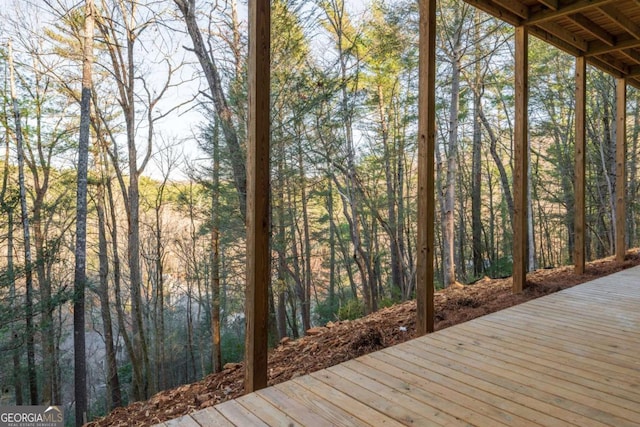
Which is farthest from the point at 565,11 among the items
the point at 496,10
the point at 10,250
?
the point at 10,250

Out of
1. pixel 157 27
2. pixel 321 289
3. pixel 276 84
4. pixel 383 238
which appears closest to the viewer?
pixel 276 84

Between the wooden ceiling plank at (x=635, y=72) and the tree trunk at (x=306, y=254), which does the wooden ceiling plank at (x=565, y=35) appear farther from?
the tree trunk at (x=306, y=254)

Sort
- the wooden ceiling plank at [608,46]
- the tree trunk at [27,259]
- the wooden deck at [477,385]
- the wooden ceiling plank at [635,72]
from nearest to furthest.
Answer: the wooden deck at [477,385], the wooden ceiling plank at [608,46], the wooden ceiling plank at [635,72], the tree trunk at [27,259]

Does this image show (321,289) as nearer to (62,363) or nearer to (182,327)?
(182,327)

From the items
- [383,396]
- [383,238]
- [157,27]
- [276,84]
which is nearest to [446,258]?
[383,238]

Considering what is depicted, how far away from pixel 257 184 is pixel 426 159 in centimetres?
156

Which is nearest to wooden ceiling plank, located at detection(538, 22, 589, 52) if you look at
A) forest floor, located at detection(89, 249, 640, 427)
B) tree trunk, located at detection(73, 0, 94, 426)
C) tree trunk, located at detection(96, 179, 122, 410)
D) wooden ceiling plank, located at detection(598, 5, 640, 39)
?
wooden ceiling plank, located at detection(598, 5, 640, 39)

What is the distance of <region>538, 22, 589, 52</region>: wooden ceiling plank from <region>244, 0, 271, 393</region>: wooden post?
150 inches

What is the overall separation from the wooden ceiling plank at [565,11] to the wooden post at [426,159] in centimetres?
183

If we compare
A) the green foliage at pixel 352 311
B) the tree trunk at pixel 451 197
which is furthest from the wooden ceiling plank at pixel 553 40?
the green foliage at pixel 352 311

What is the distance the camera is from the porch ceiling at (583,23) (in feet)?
12.1

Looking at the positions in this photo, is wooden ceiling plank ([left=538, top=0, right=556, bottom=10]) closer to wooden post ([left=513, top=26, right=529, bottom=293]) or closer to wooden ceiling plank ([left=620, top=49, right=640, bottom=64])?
wooden post ([left=513, top=26, right=529, bottom=293])

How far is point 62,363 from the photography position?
981 cm

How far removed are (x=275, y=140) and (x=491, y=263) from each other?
366 inches
